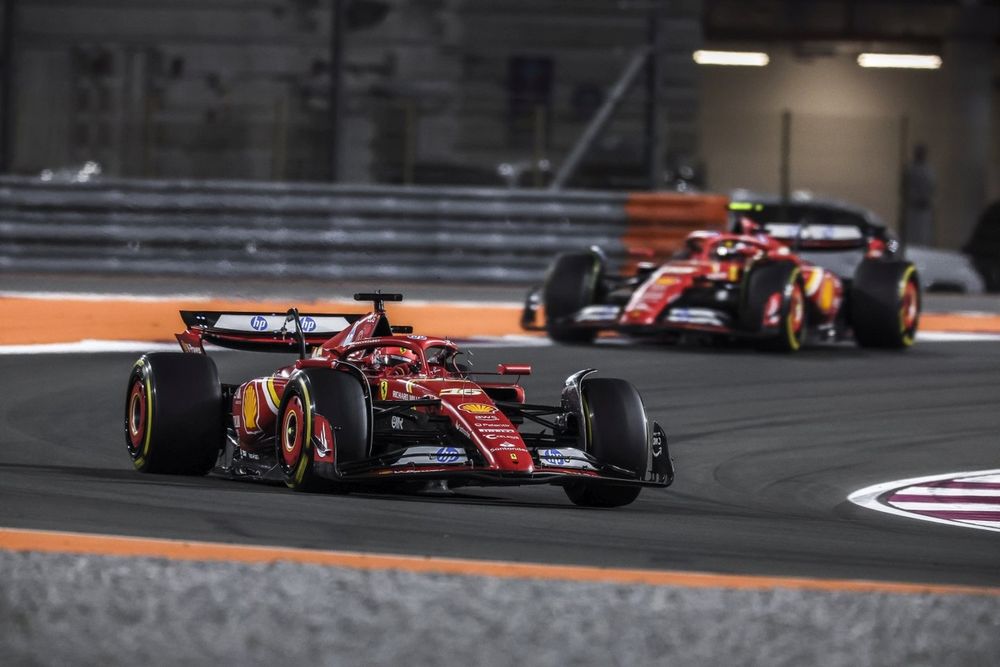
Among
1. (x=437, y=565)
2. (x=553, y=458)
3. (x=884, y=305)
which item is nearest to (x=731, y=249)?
(x=884, y=305)

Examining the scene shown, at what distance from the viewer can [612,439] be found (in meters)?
8.74

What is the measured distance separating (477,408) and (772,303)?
6.75m

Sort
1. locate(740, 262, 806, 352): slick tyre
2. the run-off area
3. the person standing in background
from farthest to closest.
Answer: the person standing in background, locate(740, 262, 806, 352): slick tyre, the run-off area

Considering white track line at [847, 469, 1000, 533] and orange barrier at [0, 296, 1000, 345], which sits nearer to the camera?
white track line at [847, 469, 1000, 533]

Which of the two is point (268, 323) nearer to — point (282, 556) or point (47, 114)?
point (282, 556)

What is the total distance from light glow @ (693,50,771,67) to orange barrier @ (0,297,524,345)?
674 inches

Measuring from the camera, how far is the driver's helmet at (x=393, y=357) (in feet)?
29.3

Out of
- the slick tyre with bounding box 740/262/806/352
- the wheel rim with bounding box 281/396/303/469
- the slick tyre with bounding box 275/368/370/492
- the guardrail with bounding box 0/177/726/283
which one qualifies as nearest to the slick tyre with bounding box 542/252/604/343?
the slick tyre with bounding box 740/262/806/352

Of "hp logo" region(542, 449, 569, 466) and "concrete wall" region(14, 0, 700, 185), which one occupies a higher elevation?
"concrete wall" region(14, 0, 700, 185)

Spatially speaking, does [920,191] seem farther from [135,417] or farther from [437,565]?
[437,565]

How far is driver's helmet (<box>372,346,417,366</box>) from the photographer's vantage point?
892cm

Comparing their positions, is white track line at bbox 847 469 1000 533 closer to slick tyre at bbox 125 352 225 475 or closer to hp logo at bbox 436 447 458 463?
hp logo at bbox 436 447 458 463

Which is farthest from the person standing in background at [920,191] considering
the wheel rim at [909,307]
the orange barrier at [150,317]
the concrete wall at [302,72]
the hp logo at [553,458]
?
the hp logo at [553,458]

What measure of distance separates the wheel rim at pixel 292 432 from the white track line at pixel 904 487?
7.75 ft
